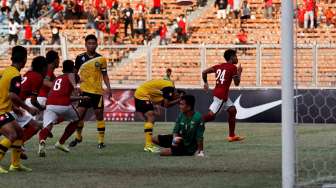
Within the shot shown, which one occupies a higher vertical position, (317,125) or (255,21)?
(255,21)

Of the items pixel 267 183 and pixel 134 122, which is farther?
pixel 134 122

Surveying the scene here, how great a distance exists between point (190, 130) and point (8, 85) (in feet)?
11.0

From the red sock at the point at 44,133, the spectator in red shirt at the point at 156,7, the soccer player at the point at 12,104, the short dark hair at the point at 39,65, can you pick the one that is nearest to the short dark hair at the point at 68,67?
the red sock at the point at 44,133

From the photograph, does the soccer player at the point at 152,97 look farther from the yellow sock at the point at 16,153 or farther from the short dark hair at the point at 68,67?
the yellow sock at the point at 16,153

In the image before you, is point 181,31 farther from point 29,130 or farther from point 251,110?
point 29,130

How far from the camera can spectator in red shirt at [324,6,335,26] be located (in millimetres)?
30603

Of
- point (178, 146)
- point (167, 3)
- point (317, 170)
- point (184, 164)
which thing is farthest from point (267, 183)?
point (167, 3)

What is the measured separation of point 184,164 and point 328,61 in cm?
1267

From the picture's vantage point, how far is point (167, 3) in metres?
36.7

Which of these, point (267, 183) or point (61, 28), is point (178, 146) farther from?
point (61, 28)

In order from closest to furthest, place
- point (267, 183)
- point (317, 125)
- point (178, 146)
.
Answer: point (267, 183), point (178, 146), point (317, 125)

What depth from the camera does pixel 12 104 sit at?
13.1 metres

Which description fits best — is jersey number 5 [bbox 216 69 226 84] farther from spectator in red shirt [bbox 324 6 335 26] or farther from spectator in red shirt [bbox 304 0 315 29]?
spectator in red shirt [bbox 324 6 335 26]

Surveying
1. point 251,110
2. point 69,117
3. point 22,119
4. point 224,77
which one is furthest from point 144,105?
→ point 251,110
